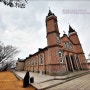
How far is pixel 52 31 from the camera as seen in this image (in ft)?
53.6

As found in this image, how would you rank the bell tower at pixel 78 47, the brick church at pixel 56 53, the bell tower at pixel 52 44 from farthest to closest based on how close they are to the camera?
the bell tower at pixel 78 47 → the brick church at pixel 56 53 → the bell tower at pixel 52 44

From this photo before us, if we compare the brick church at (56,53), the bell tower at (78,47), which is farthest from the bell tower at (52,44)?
the bell tower at (78,47)

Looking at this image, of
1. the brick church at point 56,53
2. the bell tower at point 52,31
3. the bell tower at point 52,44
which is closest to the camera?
the bell tower at point 52,44

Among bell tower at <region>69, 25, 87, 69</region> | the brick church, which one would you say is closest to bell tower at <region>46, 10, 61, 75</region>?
the brick church

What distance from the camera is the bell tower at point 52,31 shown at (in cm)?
1580

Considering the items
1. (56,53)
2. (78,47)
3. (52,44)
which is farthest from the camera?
(78,47)

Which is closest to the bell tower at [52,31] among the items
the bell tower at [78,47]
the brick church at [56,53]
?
the brick church at [56,53]

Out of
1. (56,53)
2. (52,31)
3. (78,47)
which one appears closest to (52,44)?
(56,53)

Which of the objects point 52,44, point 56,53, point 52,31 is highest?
point 52,31

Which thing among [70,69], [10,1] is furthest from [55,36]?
[10,1]

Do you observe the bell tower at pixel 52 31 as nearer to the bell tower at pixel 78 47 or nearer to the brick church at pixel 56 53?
the brick church at pixel 56 53

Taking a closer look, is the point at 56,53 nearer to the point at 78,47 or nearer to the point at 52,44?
the point at 52,44

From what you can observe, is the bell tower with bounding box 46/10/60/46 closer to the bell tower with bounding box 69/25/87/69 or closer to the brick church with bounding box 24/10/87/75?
the brick church with bounding box 24/10/87/75

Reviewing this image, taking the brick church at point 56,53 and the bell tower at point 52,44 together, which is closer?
the bell tower at point 52,44
